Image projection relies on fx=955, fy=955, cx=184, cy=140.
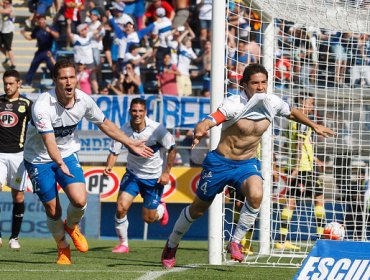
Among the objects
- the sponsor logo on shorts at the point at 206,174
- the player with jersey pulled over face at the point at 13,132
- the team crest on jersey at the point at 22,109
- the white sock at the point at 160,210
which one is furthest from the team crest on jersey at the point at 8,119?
the sponsor logo on shorts at the point at 206,174

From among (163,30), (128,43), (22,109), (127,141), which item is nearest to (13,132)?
(22,109)

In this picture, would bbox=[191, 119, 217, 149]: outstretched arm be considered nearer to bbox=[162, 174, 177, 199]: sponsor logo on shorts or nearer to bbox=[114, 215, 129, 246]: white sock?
bbox=[114, 215, 129, 246]: white sock

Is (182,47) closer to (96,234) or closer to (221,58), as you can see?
(96,234)

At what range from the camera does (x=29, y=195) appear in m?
18.3

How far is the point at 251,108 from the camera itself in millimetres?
9938

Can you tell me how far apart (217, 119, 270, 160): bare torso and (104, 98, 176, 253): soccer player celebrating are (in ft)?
10.5

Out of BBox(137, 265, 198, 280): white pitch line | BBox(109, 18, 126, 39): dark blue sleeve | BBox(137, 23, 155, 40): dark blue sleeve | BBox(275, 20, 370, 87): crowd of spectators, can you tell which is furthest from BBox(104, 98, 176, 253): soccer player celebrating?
BBox(137, 23, 155, 40): dark blue sleeve

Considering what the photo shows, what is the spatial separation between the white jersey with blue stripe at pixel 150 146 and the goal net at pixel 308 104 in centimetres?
112

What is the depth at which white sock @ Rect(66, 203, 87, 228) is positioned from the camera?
1045cm

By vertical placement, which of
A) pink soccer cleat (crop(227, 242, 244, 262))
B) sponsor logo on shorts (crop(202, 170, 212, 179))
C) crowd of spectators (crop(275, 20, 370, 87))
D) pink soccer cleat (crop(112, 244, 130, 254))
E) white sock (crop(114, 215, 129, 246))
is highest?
crowd of spectators (crop(275, 20, 370, 87))

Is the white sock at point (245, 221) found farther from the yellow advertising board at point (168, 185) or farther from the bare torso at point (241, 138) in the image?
the yellow advertising board at point (168, 185)

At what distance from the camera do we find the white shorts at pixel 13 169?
13.2 meters

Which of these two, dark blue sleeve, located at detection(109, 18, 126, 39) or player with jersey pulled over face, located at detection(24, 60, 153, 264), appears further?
dark blue sleeve, located at detection(109, 18, 126, 39)

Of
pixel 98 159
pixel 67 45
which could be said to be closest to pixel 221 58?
pixel 98 159
